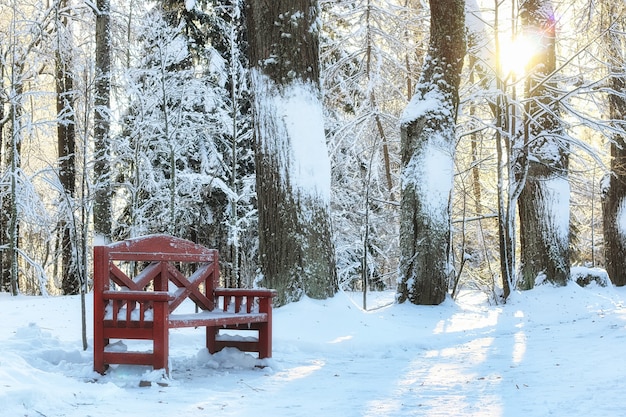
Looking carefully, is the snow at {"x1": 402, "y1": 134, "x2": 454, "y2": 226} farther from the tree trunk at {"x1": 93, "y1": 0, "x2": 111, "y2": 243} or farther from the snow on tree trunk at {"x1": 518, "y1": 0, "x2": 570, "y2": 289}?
the tree trunk at {"x1": 93, "y1": 0, "x2": 111, "y2": 243}

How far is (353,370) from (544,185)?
7.83m

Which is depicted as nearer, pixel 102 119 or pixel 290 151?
pixel 290 151

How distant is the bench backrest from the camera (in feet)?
15.9

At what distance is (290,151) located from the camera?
7566 millimetres

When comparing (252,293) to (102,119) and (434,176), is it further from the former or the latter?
(102,119)

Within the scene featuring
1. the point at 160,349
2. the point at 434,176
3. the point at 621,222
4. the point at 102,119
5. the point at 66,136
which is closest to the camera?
the point at 160,349

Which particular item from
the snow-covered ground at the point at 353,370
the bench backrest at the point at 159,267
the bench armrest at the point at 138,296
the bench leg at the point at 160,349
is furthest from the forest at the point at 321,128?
the bench leg at the point at 160,349

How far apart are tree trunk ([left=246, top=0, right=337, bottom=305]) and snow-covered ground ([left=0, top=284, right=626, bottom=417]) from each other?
0.47 meters

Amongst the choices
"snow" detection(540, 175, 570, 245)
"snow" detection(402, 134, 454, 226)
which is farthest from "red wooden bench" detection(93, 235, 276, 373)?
"snow" detection(540, 175, 570, 245)

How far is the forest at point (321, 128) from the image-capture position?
7.63 meters

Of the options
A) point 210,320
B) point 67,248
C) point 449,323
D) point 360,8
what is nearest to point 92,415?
point 210,320

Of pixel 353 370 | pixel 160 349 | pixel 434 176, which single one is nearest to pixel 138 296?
pixel 160 349

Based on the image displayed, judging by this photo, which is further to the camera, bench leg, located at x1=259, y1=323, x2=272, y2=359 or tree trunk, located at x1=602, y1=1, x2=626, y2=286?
tree trunk, located at x1=602, y1=1, x2=626, y2=286

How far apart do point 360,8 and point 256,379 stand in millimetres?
9766
